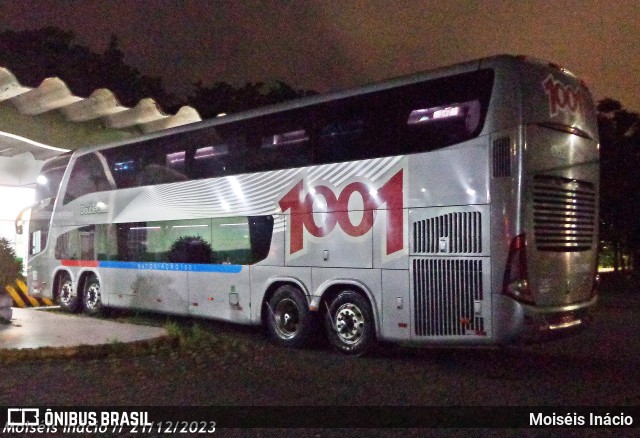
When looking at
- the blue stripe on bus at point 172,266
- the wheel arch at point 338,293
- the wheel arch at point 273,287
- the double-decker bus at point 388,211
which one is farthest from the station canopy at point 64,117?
the wheel arch at point 338,293

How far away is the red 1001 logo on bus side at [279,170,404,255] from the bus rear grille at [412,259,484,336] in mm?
606

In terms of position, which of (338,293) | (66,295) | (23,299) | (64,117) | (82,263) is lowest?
(23,299)

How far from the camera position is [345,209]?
35.2 ft

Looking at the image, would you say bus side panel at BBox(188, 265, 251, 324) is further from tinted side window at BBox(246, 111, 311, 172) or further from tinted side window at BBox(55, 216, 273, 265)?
tinted side window at BBox(246, 111, 311, 172)

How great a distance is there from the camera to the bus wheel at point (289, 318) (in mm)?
11430

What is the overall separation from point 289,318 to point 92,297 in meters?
6.40

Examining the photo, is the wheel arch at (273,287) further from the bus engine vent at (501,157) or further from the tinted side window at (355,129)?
the bus engine vent at (501,157)

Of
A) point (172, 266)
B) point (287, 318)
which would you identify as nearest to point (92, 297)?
point (172, 266)

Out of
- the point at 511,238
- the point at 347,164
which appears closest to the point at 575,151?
the point at 511,238

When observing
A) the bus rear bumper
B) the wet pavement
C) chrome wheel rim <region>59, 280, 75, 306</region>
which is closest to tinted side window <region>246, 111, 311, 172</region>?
the wet pavement

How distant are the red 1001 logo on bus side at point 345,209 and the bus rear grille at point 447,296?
1.99ft

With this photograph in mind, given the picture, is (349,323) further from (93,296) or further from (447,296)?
(93,296)

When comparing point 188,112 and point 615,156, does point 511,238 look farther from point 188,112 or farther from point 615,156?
point 615,156

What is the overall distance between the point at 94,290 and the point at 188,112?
17.4 feet
